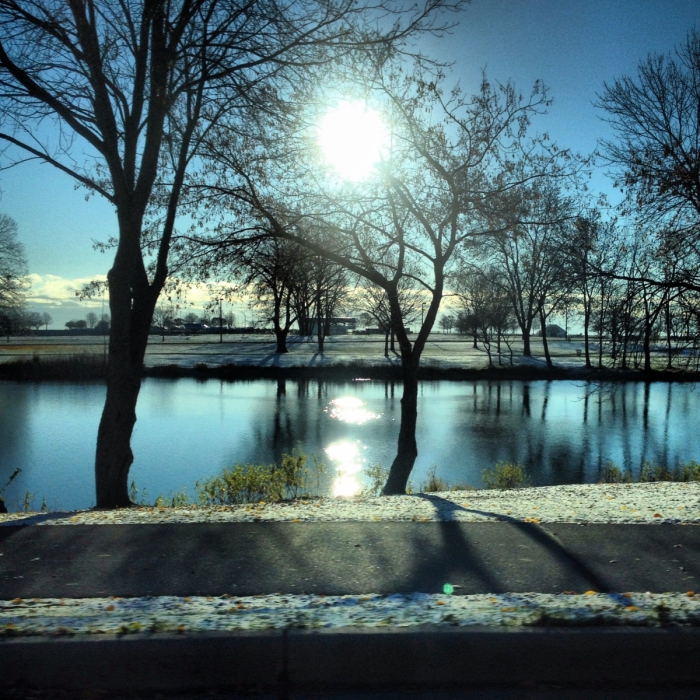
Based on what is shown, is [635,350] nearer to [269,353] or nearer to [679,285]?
[679,285]

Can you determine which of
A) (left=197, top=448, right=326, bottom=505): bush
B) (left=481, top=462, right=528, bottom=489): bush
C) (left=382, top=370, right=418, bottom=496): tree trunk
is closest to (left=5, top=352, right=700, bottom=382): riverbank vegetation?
(left=481, top=462, right=528, bottom=489): bush

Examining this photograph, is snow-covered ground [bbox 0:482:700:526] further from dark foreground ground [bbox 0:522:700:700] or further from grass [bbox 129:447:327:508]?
grass [bbox 129:447:327:508]

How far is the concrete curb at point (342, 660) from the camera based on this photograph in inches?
140

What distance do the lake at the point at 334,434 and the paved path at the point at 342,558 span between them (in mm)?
8330

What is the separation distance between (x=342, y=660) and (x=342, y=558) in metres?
1.49

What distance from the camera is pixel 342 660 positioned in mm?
3615

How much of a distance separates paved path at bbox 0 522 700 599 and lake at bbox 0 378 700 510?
833 centimetres

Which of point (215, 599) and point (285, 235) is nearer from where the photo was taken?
point (215, 599)

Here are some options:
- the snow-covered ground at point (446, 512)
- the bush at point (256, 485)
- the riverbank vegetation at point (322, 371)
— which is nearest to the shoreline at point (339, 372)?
the riverbank vegetation at point (322, 371)

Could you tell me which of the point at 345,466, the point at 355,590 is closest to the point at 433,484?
the point at 345,466

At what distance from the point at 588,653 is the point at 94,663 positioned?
8.70 ft

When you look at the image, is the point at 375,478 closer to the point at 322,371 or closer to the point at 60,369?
the point at 60,369

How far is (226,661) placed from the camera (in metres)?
3.59

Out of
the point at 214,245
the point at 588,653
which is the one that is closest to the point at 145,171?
the point at 214,245
